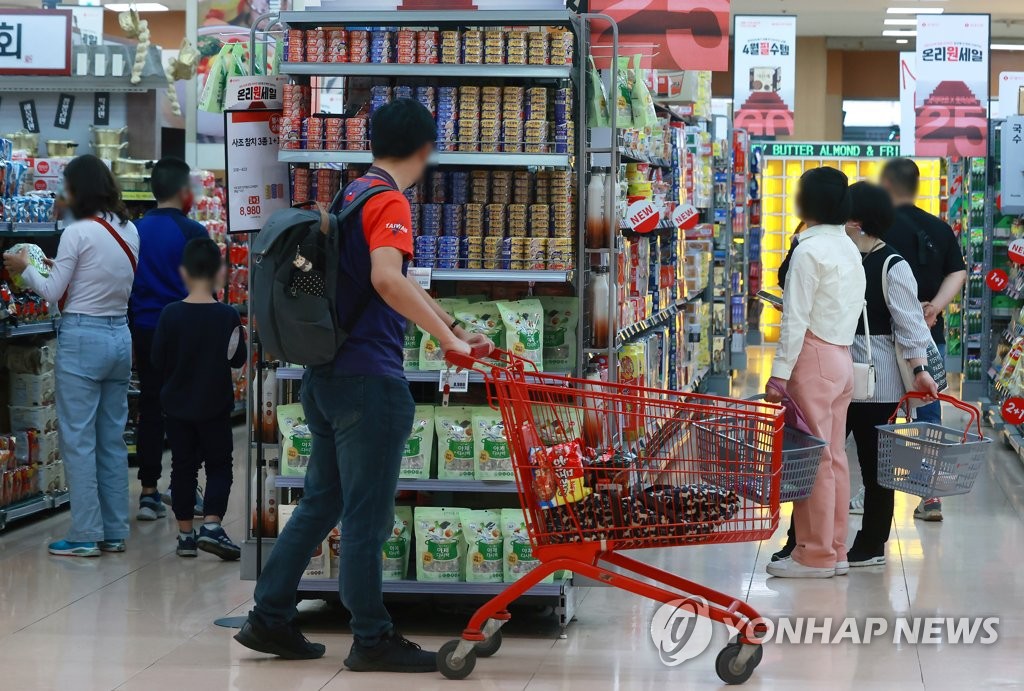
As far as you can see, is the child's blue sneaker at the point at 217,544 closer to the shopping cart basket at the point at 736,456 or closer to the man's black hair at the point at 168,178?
the man's black hair at the point at 168,178

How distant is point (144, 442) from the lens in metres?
6.67

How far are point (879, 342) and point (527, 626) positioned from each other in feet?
6.67

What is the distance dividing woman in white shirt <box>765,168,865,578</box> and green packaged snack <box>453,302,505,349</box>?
44.1 inches

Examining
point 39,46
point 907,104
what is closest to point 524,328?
point 39,46

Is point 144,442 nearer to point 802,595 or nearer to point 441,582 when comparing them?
point 441,582

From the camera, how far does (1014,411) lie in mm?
8008

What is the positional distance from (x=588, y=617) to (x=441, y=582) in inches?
24.0

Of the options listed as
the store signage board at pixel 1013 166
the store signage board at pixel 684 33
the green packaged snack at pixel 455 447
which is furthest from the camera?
the store signage board at pixel 1013 166

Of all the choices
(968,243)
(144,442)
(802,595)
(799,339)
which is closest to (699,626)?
(802,595)

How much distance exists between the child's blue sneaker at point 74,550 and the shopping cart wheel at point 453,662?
2.44 meters

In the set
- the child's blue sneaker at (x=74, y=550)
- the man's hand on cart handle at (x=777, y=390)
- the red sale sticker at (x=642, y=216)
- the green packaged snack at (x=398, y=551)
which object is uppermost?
the red sale sticker at (x=642, y=216)

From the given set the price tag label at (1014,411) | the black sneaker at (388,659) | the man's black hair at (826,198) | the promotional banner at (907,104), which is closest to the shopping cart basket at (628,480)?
the black sneaker at (388,659)

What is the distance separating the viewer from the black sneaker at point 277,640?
4176 millimetres

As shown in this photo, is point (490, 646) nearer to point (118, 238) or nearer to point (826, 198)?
point (826, 198)
